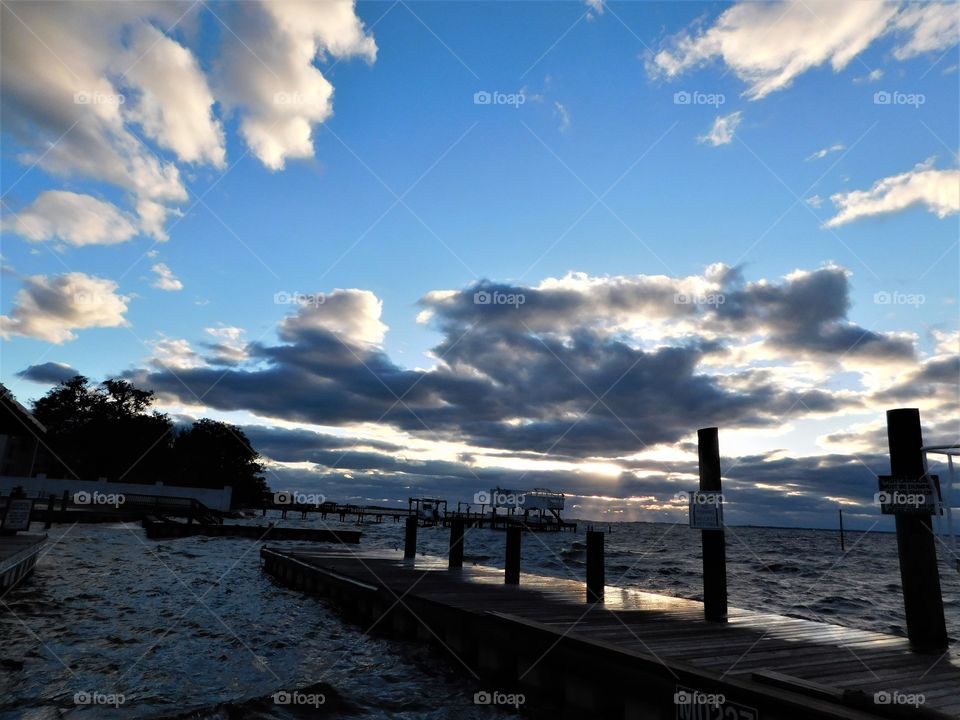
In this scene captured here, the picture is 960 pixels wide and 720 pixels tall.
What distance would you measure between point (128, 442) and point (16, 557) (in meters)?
73.8

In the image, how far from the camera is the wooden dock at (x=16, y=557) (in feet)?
44.4

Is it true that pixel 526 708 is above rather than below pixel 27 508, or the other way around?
below

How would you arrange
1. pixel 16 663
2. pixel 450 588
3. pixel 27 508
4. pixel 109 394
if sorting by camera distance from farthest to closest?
pixel 109 394
pixel 27 508
pixel 450 588
pixel 16 663

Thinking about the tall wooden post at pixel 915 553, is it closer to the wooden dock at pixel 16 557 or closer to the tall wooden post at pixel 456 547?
the tall wooden post at pixel 456 547

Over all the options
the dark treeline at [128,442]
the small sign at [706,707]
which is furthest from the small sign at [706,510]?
the dark treeline at [128,442]

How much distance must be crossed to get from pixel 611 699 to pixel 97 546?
26.6m

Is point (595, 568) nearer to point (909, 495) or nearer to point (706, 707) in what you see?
point (909, 495)

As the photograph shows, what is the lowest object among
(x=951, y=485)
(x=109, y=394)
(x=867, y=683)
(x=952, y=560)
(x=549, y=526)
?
(x=549, y=526)

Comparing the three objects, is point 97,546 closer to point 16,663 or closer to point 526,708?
point 16,663

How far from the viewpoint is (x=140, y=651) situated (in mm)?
10406

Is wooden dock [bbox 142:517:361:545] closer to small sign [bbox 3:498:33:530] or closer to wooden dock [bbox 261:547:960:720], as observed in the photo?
small sign [bbox 3:498:33:530]

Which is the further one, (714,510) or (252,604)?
(252,604)

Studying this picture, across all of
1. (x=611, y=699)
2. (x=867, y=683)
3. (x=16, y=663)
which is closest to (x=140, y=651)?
(x=16, y=663)

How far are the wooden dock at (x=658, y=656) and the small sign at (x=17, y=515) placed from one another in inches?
593
